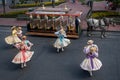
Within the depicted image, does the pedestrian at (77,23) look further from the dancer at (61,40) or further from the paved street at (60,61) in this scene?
the dancer at (61,40)

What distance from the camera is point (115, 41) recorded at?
735 inches

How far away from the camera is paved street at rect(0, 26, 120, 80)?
43.1 ft

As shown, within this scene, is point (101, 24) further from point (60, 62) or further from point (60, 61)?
point (60, 62)

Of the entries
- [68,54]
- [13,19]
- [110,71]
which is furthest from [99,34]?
[13,19]

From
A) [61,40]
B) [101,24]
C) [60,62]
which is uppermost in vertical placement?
[101,24]

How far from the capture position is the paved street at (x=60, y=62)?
1313 centimetres

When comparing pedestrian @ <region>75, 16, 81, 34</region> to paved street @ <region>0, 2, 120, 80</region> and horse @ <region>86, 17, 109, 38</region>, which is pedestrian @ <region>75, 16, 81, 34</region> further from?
horse @ <region>86, 17, 109, 38</region>

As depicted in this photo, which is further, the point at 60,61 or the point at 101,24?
the point at 101,24

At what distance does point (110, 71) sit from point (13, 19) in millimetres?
17146

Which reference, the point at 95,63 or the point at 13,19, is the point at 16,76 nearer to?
the point at 95,63

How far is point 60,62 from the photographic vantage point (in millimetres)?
14977

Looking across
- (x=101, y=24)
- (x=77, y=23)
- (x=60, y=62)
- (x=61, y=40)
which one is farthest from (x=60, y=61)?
Answer: (x=101, y=24)

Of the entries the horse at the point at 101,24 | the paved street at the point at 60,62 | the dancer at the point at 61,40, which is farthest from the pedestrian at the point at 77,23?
the dancer at the point at 61,40

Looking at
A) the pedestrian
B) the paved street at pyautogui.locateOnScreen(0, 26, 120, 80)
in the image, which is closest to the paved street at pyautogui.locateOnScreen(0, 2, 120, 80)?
the paved street at pyautogui.locateOnScreen(0, 26, 120, 80)
